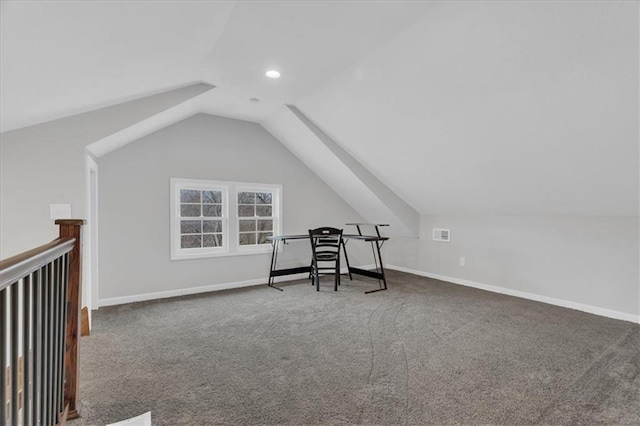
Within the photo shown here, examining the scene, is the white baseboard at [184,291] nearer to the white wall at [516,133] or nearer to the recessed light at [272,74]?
the white wall at [516,133]

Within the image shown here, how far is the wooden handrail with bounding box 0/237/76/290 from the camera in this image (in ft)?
2.87

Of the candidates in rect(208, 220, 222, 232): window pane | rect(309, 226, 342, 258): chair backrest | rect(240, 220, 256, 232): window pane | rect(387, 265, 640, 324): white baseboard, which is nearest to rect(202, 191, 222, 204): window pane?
rect(208, 220, 222, 232): window pane

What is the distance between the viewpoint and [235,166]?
194 inches

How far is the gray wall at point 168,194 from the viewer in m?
4.05

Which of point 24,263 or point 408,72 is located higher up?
point 408,72

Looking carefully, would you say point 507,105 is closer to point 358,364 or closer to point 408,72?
point 408,72

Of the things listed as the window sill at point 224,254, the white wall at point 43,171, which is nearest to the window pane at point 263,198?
the window sill at point 224,254

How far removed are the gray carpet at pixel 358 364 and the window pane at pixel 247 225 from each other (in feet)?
4.33

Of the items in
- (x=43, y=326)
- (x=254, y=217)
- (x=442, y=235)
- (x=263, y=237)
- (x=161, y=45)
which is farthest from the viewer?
(x=442, y=235)

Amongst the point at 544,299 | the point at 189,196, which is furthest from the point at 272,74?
the point at 544,299

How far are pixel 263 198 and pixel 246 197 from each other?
0.29 m

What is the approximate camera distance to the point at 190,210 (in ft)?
15.3

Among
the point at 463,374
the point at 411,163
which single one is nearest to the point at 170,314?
the point at 463,374

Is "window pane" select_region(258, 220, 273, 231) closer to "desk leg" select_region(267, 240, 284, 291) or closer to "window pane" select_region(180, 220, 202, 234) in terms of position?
"desk leg" select_region(267, 240, 284, 291)
